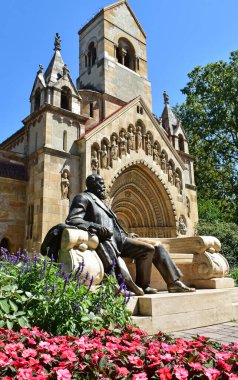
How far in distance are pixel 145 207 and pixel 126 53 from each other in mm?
12881

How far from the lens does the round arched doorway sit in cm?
1903

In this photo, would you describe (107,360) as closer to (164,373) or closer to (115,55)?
(164,373)

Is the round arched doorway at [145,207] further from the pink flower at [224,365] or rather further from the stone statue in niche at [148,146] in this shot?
the pink flower at [224,365]

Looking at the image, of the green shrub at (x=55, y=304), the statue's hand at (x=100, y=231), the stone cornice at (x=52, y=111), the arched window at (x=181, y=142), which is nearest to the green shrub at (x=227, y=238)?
the arched window at (x=181, y=142)

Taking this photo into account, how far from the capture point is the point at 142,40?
27062 mm

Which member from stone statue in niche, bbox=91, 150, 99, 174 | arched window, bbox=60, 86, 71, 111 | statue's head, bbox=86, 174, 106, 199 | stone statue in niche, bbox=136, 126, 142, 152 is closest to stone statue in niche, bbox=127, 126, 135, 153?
stone statue in niche, bbox=136, 126, 142, 152

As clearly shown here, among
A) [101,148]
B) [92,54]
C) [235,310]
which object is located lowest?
[235,310]

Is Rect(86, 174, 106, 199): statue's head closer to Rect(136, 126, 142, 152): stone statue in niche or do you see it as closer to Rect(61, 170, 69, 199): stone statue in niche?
Rect(61, 170, 69, 199): stone statue in niche

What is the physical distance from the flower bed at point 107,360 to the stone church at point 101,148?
37.6ft

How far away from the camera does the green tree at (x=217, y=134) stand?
2844cm

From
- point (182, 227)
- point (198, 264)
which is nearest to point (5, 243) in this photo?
point (182, 227)

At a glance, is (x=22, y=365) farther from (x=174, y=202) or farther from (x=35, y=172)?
(x=174, y=202)

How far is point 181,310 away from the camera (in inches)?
203

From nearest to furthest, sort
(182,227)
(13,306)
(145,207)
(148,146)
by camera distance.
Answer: (13,306)
(148,146)
(145,207)
(182,227)
